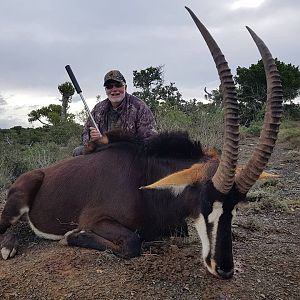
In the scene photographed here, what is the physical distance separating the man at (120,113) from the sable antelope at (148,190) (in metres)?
1.66

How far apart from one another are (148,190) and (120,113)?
2.81 meters

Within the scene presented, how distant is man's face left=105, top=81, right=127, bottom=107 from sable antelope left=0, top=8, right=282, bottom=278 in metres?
1.88

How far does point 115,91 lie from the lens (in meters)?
7.47

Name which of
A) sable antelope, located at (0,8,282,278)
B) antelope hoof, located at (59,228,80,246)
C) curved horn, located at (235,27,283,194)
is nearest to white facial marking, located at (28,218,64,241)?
sable antelope, located at (0,8,282,278)

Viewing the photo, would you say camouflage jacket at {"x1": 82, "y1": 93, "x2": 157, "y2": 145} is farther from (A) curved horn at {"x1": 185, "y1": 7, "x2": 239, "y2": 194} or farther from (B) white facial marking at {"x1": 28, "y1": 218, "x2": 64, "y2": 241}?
(A) curved horn at {"x1": 185, "y1": 7, "x2": 239, "y2": 194}

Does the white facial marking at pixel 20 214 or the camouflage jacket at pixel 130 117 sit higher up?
the camouflage jacket at pixel 130 117

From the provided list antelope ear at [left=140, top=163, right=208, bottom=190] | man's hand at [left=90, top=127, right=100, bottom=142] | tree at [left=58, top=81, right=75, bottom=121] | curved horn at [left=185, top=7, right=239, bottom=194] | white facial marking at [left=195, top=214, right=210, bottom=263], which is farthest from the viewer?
tree at [left=58, top=81, right=75, bottom=121]

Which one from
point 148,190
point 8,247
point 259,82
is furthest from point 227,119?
point 259,82

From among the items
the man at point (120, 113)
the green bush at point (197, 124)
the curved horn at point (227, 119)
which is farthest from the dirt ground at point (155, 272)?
the green bush at point (197, 124)

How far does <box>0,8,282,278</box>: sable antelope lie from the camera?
4.16m

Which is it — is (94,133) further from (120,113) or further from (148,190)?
(148,190)

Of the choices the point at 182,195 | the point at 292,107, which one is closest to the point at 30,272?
the point at 182,195

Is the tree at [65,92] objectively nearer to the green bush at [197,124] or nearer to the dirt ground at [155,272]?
the green bush at [197,124]

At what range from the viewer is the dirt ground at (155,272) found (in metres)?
4.09
